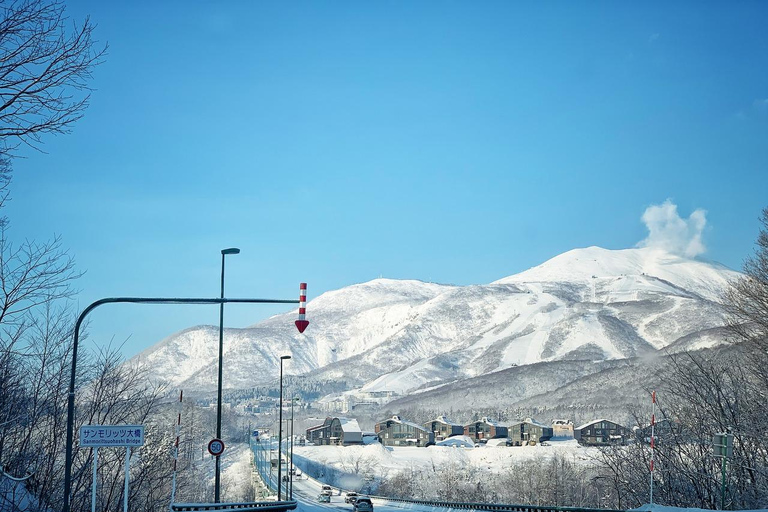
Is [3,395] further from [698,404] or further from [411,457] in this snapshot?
[411,457]

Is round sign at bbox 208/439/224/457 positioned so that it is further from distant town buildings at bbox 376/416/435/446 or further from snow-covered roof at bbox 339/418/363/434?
snow-covered roof at bbox 339/418/363/434

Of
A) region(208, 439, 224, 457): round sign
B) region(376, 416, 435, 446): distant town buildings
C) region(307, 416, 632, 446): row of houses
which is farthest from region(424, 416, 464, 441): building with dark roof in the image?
region(208, 439, 224, 457): round sign

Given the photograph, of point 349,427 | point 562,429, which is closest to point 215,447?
point 349,427

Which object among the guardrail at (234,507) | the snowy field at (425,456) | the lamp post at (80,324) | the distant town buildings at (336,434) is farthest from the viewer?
the distant town buildings at (336,434)

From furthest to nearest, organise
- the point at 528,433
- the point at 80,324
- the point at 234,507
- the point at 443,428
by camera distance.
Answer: the point at 443,428 → the point at 528,433 → the point at 234,507 → the point at 80,324

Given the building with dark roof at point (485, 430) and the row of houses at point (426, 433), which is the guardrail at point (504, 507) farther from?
the building with dark roof at point (485, 430)

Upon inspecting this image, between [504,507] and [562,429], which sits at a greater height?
[562,429]

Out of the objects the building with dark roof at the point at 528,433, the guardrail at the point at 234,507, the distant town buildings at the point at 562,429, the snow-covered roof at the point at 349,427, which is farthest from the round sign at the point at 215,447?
the distant town buildings at the point at 562,429

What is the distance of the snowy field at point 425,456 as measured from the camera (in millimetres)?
113938

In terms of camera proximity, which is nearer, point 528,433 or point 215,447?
point 215,447

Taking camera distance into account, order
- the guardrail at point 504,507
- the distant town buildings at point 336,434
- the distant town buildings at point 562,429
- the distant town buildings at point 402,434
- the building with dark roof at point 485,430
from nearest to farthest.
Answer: the guardrail at point 504,507, the distant town buildings at point 336,434, the distant town buildings at point 402,434, the distant town buildings at point 562,429, the building with dark roof at point 485,430

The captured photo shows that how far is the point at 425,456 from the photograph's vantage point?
13500 cm

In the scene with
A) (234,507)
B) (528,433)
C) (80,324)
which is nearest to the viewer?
(80,324)

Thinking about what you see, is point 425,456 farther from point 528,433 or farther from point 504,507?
point 504,507
